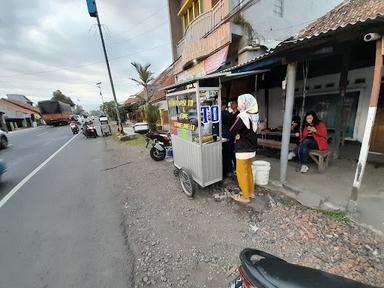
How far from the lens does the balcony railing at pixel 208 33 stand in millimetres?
7150

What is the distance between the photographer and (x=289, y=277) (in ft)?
3.55

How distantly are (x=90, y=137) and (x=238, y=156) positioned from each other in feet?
48.8

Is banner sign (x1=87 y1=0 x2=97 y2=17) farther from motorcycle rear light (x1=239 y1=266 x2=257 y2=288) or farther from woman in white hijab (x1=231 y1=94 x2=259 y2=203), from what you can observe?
motorcycle rear light (x1=239 y1=266 x2=257 y2=288)

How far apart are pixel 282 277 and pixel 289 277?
0.04 meters

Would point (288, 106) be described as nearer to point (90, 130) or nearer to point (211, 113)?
point (211, 113)

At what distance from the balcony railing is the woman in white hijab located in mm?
5007

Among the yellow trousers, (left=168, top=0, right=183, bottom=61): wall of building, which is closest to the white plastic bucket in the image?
the yellow trousers

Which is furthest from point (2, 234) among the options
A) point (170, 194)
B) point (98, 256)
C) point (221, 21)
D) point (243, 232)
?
point (221, 21)

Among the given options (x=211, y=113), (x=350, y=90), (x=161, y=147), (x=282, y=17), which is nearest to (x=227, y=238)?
Answer: (x=211, y=113)

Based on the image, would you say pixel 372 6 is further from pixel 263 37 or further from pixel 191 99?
pixel 191 99

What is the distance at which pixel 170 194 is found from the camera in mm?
4375

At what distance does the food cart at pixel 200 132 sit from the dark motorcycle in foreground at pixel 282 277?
2.51m

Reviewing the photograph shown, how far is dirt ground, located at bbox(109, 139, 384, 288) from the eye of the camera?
7.43 feet

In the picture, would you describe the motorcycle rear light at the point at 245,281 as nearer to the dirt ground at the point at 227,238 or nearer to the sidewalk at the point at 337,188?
the dirt ground at the point at 227,238
